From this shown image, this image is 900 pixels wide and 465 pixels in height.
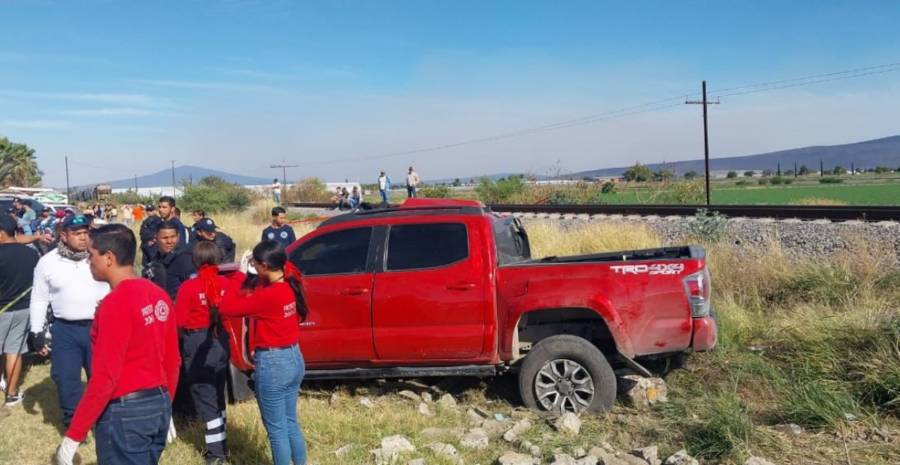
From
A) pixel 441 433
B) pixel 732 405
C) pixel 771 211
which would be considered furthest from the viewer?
pixel 771 211

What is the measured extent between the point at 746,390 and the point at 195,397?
4595 millimetres

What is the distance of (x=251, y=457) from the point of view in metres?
5.25

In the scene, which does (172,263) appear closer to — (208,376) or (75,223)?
(75,223)

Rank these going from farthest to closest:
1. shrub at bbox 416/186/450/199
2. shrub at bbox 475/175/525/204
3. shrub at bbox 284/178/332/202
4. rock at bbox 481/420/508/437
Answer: shrub at bbox 284/178/332/202, shrub at bbox 416/186/450/199, shrub at bbox 475/175/525/204, rock at bbox 481/420/508/437

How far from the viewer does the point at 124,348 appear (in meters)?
3.22

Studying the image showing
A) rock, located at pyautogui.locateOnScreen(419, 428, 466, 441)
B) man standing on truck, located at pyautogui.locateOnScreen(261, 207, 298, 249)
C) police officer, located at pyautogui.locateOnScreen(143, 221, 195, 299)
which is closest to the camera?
rock, located at pyautogui.locateOnScreen(419, 428, 466, 441)

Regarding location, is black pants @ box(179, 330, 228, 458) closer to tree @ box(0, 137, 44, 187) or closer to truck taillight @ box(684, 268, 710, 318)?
truck taillight @ box(684, 268, 710, 318)

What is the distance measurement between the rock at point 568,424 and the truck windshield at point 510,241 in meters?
1.42

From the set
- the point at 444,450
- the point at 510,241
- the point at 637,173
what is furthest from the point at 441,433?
the point at 637,173

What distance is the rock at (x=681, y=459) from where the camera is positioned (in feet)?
15.1

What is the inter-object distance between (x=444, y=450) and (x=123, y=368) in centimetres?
250

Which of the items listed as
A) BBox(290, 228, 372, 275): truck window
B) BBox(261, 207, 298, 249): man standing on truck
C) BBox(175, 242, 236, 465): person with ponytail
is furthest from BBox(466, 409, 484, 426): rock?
BBox(261, 207, 298, 249): man standing on truck

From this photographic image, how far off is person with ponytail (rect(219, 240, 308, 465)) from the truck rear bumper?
329cm

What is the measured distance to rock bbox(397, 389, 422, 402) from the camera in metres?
6.46
